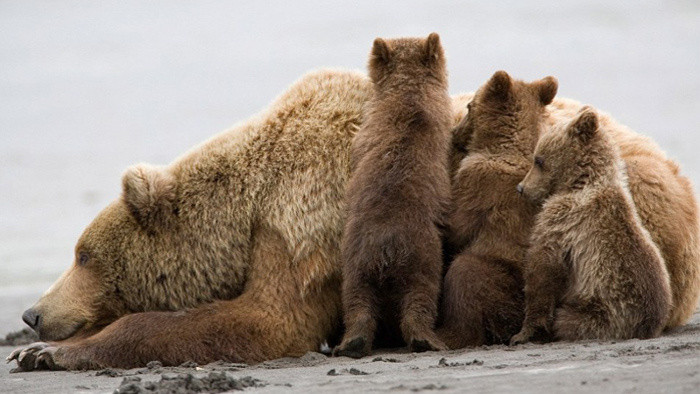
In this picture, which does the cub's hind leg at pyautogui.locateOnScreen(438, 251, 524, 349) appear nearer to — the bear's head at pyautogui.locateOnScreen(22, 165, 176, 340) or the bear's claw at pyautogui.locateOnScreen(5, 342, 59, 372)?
the bear's head at pyautogui.locateOnScreen(22, 165, 176, 340)

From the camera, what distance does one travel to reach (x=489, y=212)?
7.52 meters

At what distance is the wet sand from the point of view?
17.7ft

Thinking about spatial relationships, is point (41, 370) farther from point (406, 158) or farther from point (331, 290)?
point (406, 158)

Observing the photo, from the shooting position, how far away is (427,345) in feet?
23.6

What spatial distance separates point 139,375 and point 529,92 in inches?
128

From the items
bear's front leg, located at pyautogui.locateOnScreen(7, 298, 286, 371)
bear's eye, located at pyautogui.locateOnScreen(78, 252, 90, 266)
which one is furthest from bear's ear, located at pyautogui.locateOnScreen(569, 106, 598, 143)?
bear's eye, located at pyautogui.locateOnScreen(78, 252, 90, 266)

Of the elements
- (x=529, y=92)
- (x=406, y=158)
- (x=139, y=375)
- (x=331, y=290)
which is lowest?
(x=139, y=375)

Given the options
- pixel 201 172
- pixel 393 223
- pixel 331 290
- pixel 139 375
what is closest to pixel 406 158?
pixel 393 223

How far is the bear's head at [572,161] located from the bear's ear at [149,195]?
2417 mm

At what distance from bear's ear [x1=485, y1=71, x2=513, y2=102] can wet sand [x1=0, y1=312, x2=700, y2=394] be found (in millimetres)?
1835

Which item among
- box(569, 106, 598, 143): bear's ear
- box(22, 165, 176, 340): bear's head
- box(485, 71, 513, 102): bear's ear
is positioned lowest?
box(22, 165, 176, 340): bear's head

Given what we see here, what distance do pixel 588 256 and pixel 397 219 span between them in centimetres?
118

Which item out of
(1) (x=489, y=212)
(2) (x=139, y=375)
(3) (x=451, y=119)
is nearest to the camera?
(2) (x=139, y=375)

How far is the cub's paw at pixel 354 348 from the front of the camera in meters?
7.25
